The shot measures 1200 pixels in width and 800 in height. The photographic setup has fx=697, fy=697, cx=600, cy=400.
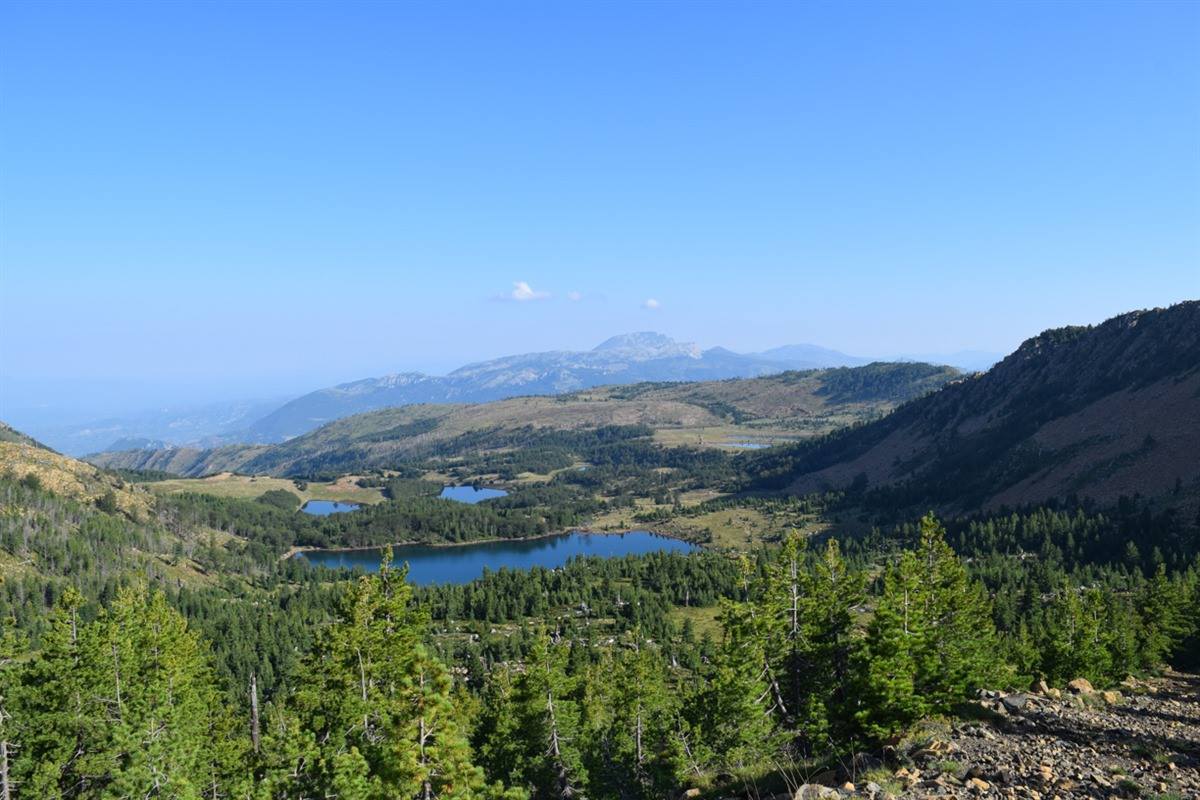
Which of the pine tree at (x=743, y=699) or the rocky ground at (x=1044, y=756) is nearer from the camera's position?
the rocky ground at (x=1044, y=756)

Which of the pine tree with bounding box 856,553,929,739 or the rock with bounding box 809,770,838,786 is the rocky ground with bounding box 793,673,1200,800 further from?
the pine tree with bounding box 856,553,929,739

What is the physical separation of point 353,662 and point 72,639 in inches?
758

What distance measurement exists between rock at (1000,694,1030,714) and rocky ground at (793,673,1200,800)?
40mm

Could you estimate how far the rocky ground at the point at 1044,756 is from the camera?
68.6 ft

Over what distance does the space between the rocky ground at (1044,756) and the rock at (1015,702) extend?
1.6 inches

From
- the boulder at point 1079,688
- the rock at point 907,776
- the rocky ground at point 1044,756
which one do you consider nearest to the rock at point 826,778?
the rocky ground at point 1044,756

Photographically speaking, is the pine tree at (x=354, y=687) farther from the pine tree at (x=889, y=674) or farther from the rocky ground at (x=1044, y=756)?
the pine tree at (x=889, y=674)

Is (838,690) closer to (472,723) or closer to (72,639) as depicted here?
(472,723)

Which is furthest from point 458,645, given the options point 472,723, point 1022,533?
point 1022,533

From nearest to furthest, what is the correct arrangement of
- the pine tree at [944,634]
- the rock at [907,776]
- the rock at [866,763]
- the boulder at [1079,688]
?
the rock at [907,776] < the rock at [866,763] < the boulder at [1079,688] < the pine tree at [944,634]

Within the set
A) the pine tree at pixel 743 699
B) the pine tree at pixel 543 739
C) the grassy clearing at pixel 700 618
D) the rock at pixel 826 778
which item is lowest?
the grassy clearing at pixel 700 618

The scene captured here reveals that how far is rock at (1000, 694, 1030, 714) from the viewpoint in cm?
3023

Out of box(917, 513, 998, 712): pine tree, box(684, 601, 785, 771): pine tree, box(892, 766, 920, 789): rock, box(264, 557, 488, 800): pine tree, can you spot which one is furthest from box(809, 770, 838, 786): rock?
box(264, 557, 488, 800): pine tree

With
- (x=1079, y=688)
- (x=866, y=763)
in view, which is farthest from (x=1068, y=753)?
(x=1079, y=688)
